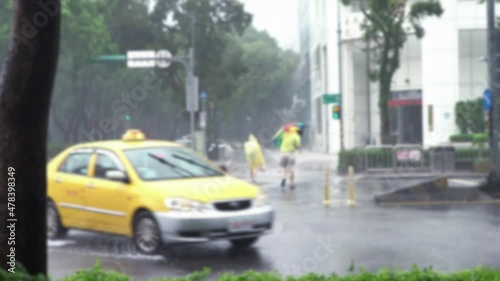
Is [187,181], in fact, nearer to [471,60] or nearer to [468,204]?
[468,204]

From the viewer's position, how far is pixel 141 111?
2255 inches

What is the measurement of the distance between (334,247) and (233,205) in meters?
1.54

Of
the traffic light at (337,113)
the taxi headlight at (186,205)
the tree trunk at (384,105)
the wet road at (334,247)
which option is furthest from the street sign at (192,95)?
the taxi headlight at (186,205)

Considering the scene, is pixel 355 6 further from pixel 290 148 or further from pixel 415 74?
pixel 290 148

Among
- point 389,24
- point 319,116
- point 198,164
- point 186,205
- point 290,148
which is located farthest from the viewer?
point 319,116

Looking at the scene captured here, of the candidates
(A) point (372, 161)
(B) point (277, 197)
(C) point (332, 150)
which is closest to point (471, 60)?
(C) point (332, 150)

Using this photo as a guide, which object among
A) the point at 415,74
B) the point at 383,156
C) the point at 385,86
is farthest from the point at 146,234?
the point at 415,74

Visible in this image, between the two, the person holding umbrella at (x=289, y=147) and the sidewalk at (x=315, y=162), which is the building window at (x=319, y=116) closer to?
the sidewalk at (x=315, y=162)

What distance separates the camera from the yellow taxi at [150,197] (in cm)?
1009

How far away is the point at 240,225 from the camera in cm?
1029

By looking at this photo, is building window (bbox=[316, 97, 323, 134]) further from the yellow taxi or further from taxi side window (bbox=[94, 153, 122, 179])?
taxi side window (bbox=[94, 153, 122, 179])

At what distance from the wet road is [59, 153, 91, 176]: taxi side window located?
3.46 ft

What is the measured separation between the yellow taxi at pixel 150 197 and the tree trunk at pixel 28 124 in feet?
17.6

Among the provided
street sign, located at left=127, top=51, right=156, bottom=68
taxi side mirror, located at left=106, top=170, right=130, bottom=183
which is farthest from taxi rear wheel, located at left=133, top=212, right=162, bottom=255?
street sign, located at left=127, top=51, right=156, bottom=68
